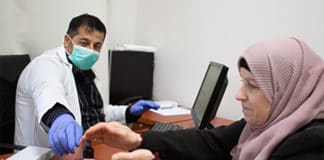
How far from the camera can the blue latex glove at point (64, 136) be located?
114 cm

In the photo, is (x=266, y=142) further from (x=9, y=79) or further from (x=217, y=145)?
(x=9, y=79)

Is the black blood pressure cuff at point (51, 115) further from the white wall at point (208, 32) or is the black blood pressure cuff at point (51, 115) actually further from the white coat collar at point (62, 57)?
the white wall at point (208, 32)

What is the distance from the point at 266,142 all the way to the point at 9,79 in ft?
4.44

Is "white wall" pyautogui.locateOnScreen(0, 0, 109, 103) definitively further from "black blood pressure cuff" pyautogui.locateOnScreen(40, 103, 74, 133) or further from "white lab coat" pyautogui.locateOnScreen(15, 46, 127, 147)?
"black blood pressure cuff" pyautogui.locateOnScreen(40, 103, 74, 133)

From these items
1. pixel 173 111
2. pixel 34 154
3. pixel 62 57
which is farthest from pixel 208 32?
pixel 34 154

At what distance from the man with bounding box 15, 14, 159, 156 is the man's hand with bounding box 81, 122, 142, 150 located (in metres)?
0.08

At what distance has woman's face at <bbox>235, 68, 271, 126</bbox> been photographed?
3.15 feet

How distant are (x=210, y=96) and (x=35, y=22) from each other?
1.17m

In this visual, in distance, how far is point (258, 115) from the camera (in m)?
0.98

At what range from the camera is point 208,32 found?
2.28 metres

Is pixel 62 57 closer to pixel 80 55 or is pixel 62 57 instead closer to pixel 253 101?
pixel 80 55

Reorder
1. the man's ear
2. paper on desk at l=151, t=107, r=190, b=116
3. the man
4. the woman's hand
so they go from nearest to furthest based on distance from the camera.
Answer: the woman's hand
the man
the man's ear
paper on desk at l=151, t=107, r=190, b=116

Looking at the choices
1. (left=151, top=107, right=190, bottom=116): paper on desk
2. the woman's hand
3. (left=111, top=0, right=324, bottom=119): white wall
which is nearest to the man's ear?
(left=151, top=107, right=190, bottom=116): paper on desk

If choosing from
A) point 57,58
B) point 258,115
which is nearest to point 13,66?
point 57,58
